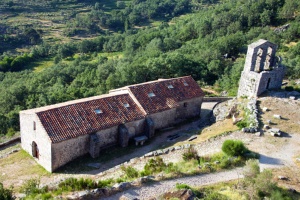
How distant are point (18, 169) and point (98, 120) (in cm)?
805

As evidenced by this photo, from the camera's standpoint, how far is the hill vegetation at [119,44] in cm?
4881

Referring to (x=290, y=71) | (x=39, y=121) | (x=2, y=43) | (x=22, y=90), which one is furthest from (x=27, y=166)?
(x=2, y=43)

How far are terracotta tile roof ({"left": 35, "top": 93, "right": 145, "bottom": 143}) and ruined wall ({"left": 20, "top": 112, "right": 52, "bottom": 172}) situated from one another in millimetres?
680

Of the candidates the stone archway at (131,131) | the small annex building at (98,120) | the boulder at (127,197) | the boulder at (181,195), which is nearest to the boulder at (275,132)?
the small annex building at (98,120)

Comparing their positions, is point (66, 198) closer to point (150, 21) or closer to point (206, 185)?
point (206, 185)

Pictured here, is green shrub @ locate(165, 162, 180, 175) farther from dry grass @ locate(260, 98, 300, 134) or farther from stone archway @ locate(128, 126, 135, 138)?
dry grass @ locate(260, 98, 300, 134)

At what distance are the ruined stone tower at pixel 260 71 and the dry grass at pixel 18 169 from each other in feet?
76.0

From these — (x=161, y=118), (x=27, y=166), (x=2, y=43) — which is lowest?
(x=2, y=43)

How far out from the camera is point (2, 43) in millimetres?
110188

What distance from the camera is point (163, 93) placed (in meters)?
34.4

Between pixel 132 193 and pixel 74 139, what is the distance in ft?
32.2

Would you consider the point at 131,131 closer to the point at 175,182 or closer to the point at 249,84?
the point at 175,182

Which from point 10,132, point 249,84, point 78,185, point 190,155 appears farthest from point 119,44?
point 78,185

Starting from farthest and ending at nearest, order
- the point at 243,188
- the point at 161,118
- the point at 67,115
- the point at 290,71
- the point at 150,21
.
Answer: the point at 150,21, the point at 290,71, the point at 161,118, the point at 67,115, the point at 243,188
